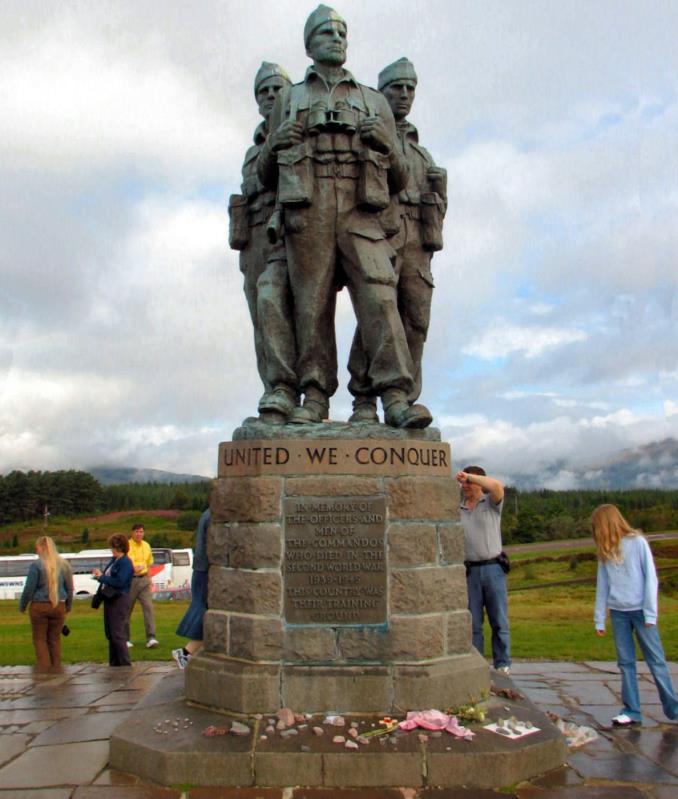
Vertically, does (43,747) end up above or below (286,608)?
below

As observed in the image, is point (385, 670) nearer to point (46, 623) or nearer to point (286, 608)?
point (286, 608)

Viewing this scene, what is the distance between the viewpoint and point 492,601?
21.6 ft

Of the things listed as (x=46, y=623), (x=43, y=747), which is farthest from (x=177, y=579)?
(x=43, y=747)

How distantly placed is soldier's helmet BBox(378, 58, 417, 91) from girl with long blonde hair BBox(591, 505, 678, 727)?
3.89 metres

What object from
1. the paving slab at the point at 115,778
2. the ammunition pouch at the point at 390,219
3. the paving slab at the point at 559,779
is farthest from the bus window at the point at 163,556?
the paving slab at the point at 559,779

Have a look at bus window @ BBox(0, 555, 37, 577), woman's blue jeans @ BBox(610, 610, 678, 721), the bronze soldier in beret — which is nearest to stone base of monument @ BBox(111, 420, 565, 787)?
woman's blue jeans @ BBox(610, 610, 678, 721)

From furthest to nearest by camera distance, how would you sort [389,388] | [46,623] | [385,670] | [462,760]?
[46,623] → [389,388] → [385,670] → [462,760]

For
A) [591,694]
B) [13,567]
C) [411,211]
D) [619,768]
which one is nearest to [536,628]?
[591,694]

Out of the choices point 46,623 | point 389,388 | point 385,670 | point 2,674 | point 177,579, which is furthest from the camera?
point 177,579

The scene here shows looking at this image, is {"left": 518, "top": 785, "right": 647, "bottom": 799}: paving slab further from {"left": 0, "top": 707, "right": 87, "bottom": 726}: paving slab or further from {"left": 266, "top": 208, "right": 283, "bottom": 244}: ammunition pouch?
{"left": 266, "top": 208, "right": 283, "bottom": 244}: ammunition pouch

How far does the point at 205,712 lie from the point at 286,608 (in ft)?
2.69

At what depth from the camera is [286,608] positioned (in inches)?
192

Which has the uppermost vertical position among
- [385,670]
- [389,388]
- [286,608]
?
[389,388]

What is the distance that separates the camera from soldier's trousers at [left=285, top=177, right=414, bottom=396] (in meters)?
5.50
